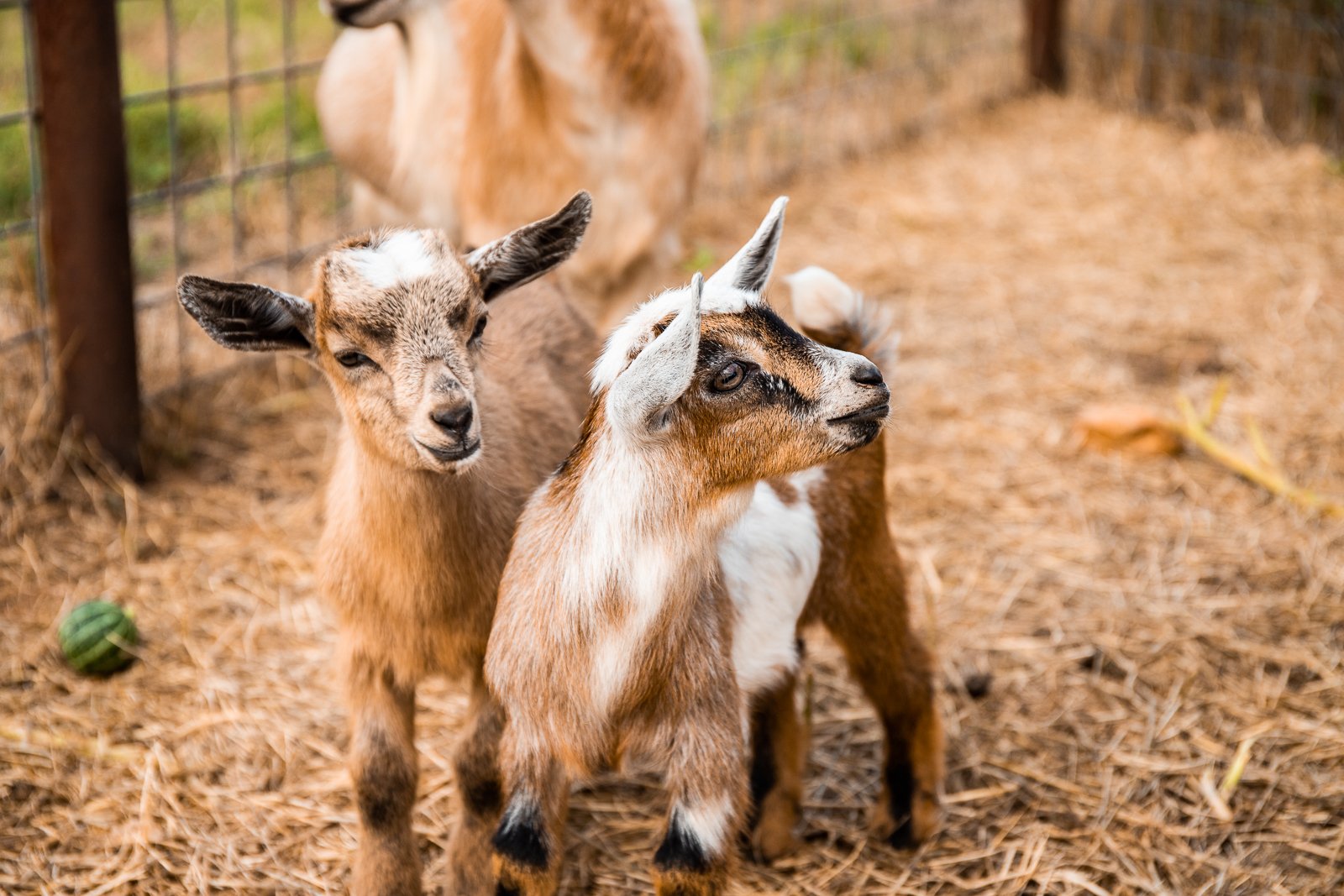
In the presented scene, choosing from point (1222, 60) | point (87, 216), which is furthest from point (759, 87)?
point (87, 216)

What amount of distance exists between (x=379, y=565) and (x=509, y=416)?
456 millimetres

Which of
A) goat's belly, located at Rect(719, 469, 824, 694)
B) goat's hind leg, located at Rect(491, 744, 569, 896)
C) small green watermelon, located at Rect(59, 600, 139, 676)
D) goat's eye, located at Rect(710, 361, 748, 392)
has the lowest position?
small green watermelon, located at Rect(59, 600, 139, 676)

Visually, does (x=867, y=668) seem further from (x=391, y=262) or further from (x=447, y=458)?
(x=391, y=262)

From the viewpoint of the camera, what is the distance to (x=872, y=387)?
2359 millimetres

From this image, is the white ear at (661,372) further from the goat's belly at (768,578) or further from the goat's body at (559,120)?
the goat's body at (559,120)

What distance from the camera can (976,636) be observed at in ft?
12.4

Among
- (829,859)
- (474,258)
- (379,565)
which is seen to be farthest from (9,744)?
(829,859)

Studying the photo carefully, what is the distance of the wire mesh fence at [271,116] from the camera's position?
479 centimetres

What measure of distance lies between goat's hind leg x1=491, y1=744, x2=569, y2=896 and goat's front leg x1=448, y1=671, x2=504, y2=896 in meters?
0.26

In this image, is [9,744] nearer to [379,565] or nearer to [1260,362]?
[379,565]

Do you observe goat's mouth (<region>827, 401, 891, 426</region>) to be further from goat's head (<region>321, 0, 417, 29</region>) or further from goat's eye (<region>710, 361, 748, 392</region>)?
goat's head (<region>321, 0, 417, 29</region>)

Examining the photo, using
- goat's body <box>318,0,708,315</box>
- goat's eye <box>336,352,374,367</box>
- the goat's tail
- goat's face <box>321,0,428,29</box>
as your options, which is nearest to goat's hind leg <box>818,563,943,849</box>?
the goat's tail

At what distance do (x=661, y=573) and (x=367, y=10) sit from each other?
2055 millimetres

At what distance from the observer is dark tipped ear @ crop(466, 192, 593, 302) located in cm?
269
